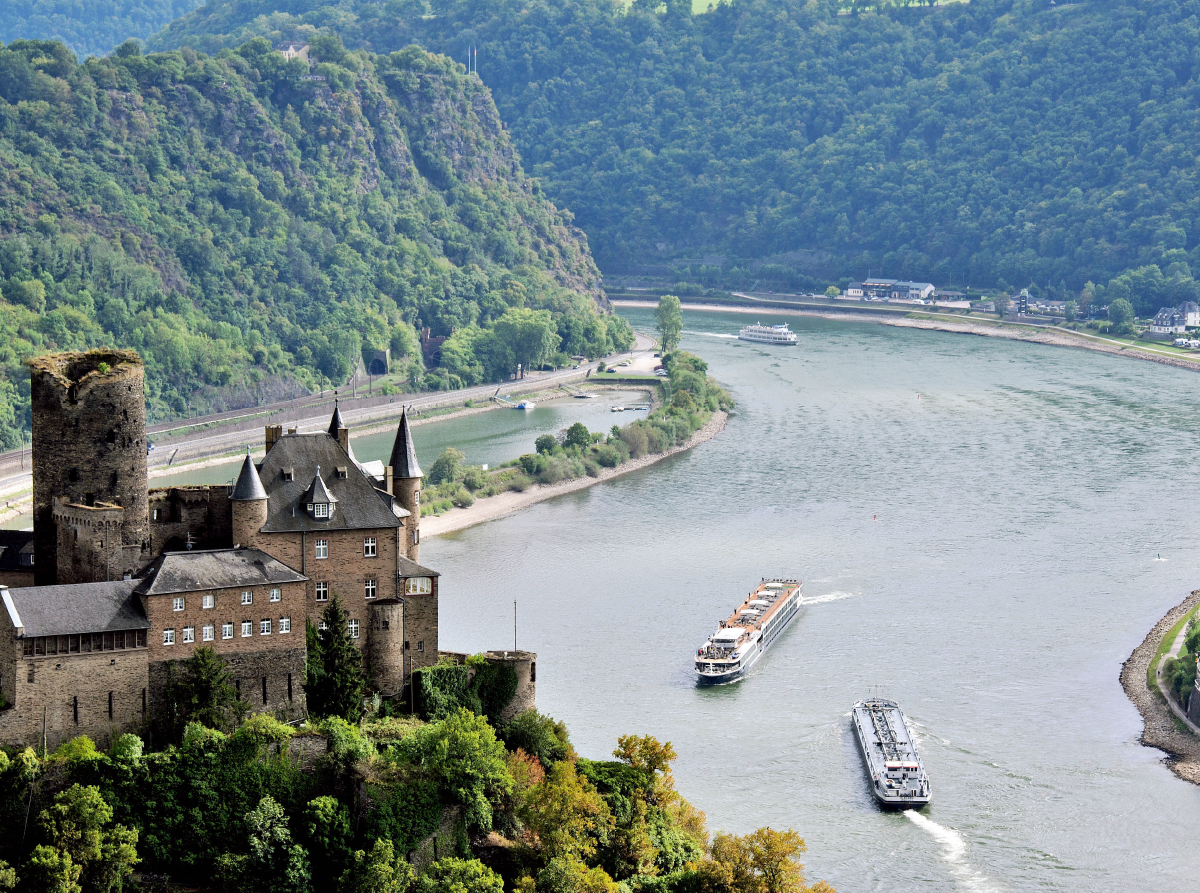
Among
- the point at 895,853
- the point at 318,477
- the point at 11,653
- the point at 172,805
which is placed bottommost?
the point at 895,853

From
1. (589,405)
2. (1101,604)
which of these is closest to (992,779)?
(1101,604)

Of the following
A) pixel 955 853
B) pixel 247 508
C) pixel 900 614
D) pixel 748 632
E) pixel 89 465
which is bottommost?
pixel 955 853

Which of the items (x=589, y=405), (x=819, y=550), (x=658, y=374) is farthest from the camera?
(x=658, y=374)

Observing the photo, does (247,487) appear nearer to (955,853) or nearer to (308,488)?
(308,488)

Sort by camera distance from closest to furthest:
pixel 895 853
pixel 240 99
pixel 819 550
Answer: pixel 895 853 → pixel 819 550 → pixel 240 99

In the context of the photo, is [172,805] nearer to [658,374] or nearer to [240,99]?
[658,374]

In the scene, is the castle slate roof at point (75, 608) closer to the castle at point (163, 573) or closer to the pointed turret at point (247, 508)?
the castle at point (163, 573)

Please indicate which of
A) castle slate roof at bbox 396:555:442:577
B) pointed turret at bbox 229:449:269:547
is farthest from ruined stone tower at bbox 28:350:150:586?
castle slate roof at bbox 396:555:442:577

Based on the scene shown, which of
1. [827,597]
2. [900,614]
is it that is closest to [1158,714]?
[900,614]
